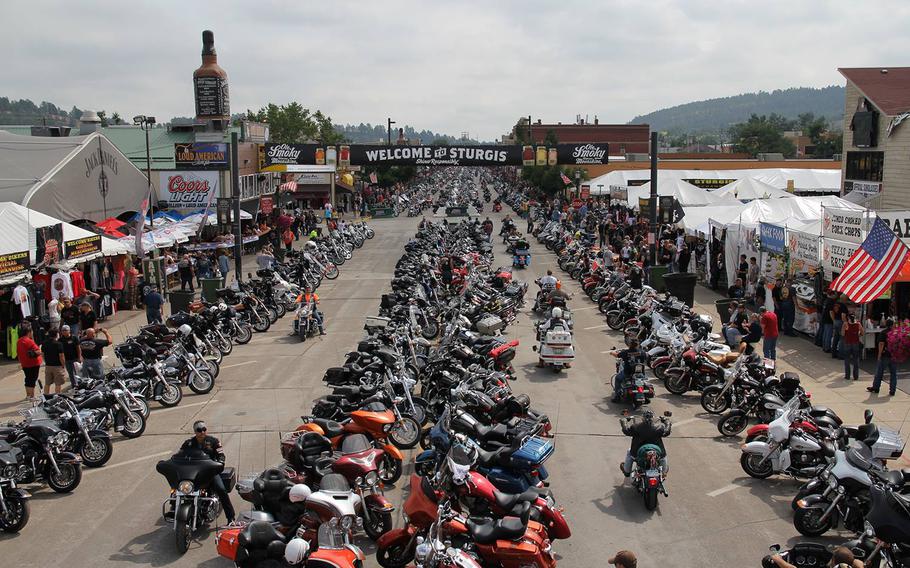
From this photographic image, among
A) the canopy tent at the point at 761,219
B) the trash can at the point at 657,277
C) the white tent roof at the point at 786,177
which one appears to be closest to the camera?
the canopy tent at the point at 761,219

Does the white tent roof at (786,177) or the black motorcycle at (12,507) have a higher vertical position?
the white tent roof at (786,177)

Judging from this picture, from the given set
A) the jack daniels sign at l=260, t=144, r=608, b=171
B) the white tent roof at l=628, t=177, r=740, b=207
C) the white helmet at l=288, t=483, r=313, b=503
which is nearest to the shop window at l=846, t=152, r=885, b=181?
the white tent roof at l=628, t=177, r=740, b=207

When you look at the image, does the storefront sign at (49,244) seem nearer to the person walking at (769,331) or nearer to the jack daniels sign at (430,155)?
the person walking at (769,331)

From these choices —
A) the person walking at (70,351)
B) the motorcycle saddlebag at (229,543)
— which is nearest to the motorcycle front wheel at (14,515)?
the motorcycle saddlebag at (229,543)

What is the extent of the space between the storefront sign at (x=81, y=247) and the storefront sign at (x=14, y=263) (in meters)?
2.22

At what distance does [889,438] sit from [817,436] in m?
1.41

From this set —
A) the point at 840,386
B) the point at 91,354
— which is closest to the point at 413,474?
the point at 91,354

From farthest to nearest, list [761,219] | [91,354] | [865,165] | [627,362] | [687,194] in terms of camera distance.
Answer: [687,194] → [865,165] → [761,219] → [91,354] → [627,362]

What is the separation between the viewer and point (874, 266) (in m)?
16.0

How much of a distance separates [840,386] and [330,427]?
33.7ft

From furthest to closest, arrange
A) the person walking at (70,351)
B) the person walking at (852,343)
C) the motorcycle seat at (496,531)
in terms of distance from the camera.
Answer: the person walking at (852,343)
the person walking at (70,351)
the motorcycle seat at (496,531)

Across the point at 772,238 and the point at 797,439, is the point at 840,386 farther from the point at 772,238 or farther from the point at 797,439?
the point at 772,238

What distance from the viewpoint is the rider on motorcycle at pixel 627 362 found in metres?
15.0

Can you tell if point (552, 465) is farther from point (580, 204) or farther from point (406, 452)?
point (580, 204)
